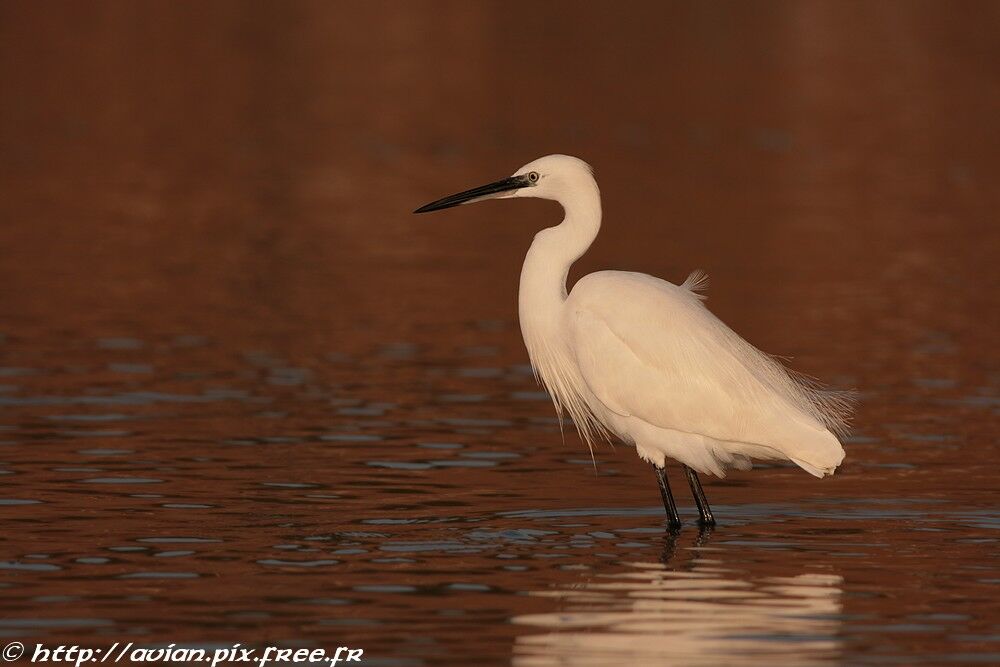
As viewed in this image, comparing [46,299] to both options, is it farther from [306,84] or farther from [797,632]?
[306,84]

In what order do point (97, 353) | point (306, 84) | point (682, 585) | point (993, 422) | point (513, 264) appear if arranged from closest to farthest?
1. point (682, 585)
2. point (993, 422)
3. point (97, 353)
4. point (513, 264)
5. point (306, 84)

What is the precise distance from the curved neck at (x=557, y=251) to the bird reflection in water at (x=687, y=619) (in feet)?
7.03

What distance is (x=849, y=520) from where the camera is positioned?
1120 cm

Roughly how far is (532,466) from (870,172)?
64.5 ft

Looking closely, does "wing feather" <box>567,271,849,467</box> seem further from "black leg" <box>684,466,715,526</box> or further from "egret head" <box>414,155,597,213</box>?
"egret head" <box>414,155,597,213</box>

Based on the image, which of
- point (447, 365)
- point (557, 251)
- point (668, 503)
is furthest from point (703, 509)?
point (447, 365)

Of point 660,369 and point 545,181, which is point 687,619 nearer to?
point 660,369

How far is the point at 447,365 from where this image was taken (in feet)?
53.4

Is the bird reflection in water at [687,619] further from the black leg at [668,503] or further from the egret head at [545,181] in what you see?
the egret head at [545,181]

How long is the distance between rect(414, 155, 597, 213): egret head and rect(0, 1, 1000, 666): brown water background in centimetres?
176

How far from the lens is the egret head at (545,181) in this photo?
11.7m

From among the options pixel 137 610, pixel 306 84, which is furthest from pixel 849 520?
pixel 306 84

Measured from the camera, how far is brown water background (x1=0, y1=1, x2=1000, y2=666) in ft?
29.5

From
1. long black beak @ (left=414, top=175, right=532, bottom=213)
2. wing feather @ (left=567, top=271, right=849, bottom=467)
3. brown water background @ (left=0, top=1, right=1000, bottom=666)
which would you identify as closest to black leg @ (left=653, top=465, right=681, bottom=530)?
brown water background @ (left=0, top=1, right=1000, bottom=666)
